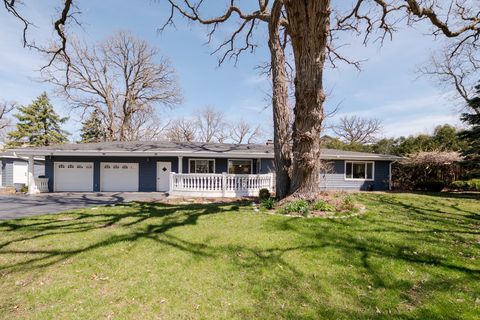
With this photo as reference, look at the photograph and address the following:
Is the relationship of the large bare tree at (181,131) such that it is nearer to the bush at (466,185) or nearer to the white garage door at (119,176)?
the white garage door at (119,176)

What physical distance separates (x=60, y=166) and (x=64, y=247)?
497 inches

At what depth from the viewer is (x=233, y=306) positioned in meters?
3.02

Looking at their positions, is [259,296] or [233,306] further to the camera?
[259,296]

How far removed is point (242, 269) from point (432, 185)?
711 inches

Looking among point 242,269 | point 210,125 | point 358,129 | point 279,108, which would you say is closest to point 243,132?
point 210,125

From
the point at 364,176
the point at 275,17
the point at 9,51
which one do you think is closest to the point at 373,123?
the point at 364,176

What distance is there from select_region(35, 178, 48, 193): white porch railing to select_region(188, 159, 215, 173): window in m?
8.50

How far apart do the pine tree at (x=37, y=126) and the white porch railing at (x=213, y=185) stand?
2708 centimetres

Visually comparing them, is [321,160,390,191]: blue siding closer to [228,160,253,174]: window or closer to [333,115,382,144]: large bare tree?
[228,160,253,174]: window

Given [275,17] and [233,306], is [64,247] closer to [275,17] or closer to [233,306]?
[233,306]

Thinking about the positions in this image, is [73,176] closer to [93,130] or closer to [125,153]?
[125,153]

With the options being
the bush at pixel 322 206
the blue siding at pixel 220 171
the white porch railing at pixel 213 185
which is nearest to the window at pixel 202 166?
the blue siding at pixel 220 171

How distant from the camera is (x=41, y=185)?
564 inches

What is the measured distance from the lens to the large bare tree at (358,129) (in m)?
40.3
